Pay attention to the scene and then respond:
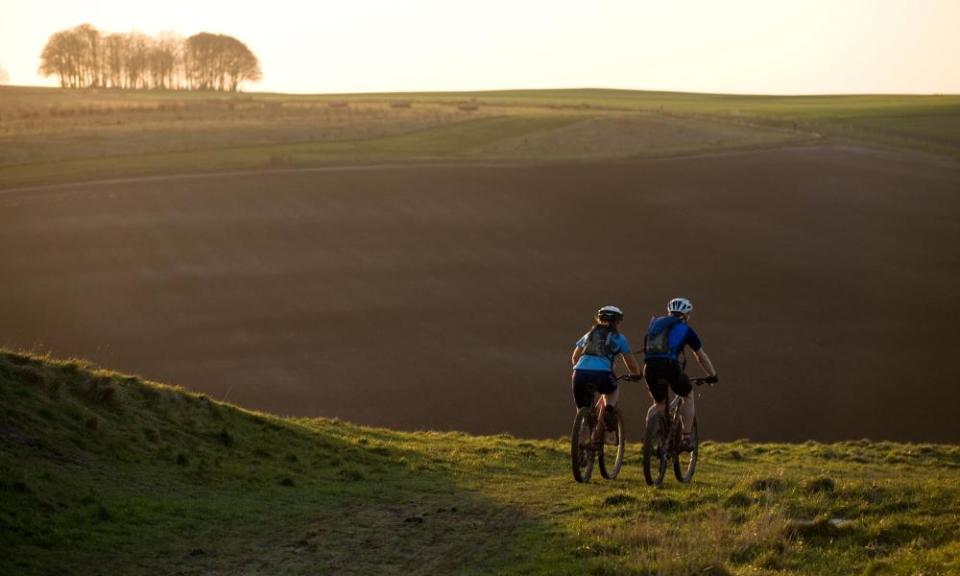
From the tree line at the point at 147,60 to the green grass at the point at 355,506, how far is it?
393ft

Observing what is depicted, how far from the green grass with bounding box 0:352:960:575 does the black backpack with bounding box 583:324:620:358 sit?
66.8 inches

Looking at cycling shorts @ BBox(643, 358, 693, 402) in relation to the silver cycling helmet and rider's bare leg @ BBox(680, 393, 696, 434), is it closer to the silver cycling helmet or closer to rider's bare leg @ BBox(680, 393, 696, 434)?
rider's bare leg @ BBox(680, 393, 696, 434)

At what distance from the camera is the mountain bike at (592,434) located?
15352 mm

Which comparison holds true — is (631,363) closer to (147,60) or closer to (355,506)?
(355,506)

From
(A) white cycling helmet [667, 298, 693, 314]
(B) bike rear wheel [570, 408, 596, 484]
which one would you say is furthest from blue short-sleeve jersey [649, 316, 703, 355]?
(B) bike rear wheel [570, 408, 596, 484]

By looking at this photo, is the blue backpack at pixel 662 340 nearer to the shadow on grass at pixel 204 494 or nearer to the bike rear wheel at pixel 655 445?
the bike rear wheel at pixel 655 445

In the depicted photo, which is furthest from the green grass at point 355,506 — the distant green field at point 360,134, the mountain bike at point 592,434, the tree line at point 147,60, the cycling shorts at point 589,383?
the tree line at point 147,60

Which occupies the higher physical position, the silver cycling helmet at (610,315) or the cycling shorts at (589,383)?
the silver cycling helmet at (610,315)

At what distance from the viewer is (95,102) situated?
93000 millimetres

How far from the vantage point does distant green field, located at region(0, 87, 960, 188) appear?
6347 centimetres

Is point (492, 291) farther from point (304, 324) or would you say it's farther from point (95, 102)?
point (95, 102)

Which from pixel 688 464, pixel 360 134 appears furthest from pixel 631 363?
pixel 360 134

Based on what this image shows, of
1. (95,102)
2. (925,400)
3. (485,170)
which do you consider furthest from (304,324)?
(95,102)

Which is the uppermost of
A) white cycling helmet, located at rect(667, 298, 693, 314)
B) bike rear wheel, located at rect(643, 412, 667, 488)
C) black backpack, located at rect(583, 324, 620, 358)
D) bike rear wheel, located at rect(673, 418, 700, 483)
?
white cycling helmet, located at rect(667, 298, 693, 314)
